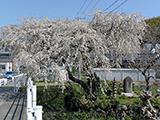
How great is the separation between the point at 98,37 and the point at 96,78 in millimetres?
2052

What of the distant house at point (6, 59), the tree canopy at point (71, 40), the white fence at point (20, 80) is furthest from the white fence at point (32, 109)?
the distant house at point (6, 59)

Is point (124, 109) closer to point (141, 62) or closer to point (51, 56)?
point (51, 56)

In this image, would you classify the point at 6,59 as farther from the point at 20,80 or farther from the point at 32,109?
the point at 32,109

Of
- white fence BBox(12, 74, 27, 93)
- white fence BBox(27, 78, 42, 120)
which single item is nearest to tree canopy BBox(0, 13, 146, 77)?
white fence BBox(12, 74, 27, 93)

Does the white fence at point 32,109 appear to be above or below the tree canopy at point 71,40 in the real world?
below

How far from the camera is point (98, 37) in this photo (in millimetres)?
14078

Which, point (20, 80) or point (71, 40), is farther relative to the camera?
point (20, 80)

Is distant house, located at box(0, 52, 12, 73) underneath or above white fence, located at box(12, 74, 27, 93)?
above

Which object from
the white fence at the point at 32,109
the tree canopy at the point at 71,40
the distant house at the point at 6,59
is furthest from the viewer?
the distant house at the point at 6,59

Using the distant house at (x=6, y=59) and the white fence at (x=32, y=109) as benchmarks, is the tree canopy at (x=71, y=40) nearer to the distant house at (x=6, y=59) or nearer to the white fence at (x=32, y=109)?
the distant house at (x=6, y=59)

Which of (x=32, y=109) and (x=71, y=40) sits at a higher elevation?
(x=71, y=40)

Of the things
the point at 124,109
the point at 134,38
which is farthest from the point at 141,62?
the point at 124,109

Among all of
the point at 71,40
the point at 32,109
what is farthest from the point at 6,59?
the point at 32,109

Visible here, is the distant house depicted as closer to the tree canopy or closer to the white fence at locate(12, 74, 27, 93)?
the white fence at locate(12, 74, 27, 93)
